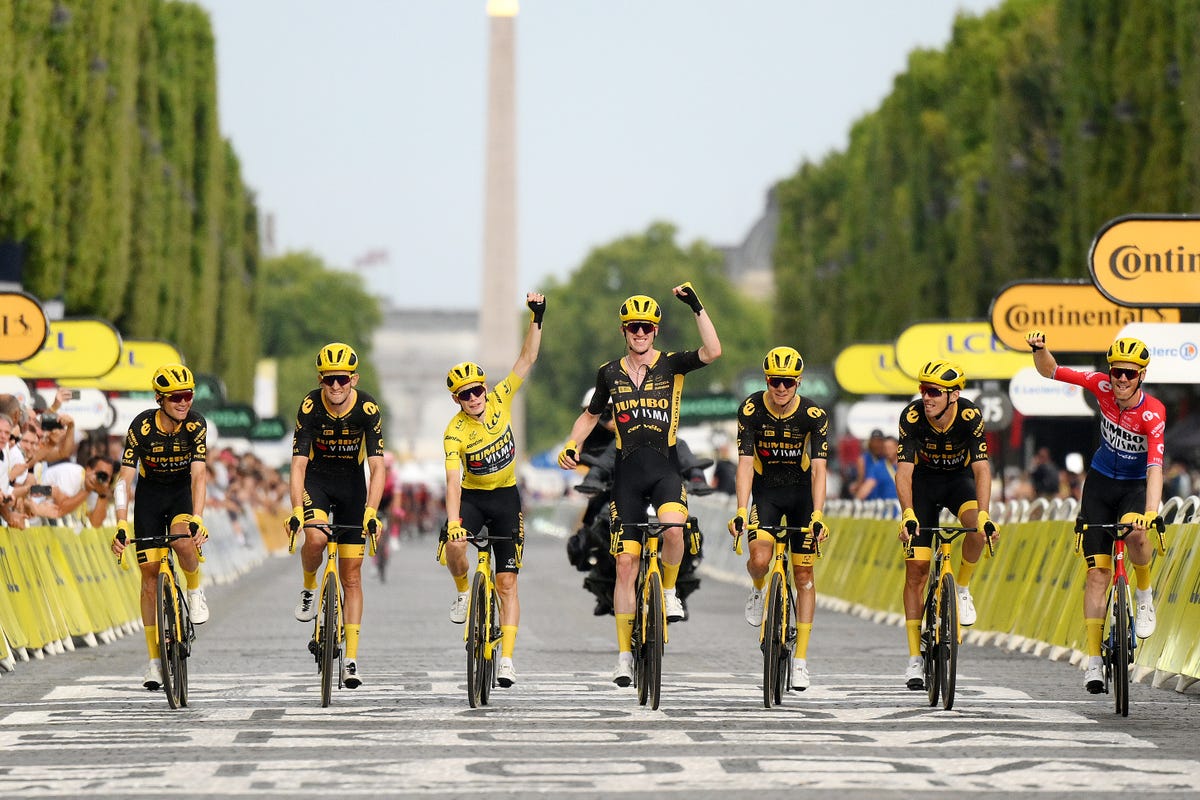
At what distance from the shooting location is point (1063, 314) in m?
26.3

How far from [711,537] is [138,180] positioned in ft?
45.7

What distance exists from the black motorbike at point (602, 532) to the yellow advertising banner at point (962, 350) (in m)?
11.5

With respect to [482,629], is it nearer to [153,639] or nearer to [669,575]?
[669,575]

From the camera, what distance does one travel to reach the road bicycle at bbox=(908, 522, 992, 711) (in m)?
13.9

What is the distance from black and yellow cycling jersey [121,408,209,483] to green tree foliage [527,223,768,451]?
12330 centimetres

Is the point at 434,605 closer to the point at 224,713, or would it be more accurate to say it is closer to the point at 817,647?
the point at 817,647

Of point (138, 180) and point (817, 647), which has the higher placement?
point (138, 180)

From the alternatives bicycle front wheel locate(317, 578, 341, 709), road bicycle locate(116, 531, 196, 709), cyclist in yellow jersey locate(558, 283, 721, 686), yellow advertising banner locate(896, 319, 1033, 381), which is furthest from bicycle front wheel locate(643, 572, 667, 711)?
yellow advertising banner locate(896, 319, 1033, 381)

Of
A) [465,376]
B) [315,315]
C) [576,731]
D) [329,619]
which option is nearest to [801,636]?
[576,731]

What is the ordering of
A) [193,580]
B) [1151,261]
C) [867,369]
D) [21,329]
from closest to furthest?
[193,580] < [1151,261] < [21,329] < [867,369]

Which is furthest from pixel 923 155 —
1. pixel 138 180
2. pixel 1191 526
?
pixel 1191 526

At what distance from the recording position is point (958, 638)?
13.8 m

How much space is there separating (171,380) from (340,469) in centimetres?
102

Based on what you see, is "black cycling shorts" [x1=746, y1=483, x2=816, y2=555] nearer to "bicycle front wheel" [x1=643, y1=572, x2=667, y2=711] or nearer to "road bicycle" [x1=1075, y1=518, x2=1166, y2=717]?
"bicycle front wheel" [x1=643, y1=572, x2=667, y2=711]
